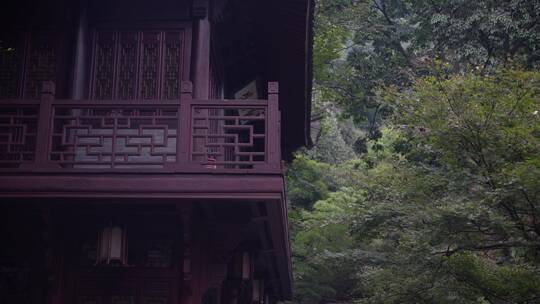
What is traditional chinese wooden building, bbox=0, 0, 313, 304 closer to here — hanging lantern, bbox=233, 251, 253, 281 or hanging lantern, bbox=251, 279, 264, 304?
hanging lantern, bbox=233, 251, 253, 281

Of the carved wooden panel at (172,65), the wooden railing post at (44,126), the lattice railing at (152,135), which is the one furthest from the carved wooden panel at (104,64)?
the wooden railing post at (44,126)

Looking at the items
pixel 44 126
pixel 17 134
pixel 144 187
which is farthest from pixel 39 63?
pixel 144 187

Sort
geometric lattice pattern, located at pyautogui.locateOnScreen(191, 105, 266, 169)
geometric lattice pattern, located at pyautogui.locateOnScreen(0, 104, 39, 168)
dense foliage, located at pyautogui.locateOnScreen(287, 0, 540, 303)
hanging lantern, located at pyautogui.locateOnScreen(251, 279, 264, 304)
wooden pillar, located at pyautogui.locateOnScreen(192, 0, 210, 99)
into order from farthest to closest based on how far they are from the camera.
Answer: hanging lantern, located at pyautogui.locateOnScreen(251, 279, 264, 304) → dense foliage, located at pyautogui.locateOnScreen(287, 0, 540, 303) → wooden pillar, located at pyautogui.locateOnScreen(192, 0, 210, 99) → geometric lattice pattern, located at pyautogui.locateOnScreen(0, 104, 39, 168) → geometric lattice pattern, located at pyautogui.locateOnScreen(191, 105, 266, 169)

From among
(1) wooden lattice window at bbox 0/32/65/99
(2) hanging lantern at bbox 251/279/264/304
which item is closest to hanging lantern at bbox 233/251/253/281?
(2) hanging lantern at bbox 251/279/264/304

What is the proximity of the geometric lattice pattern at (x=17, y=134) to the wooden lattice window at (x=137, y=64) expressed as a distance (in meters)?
0.85

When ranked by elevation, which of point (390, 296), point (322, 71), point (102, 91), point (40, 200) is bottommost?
point (390, 296)

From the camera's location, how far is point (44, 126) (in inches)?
273

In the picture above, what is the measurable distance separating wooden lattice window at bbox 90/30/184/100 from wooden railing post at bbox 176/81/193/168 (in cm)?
122

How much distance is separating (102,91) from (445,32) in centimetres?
1280

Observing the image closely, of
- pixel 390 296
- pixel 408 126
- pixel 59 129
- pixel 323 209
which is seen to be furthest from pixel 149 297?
pixel 323 209

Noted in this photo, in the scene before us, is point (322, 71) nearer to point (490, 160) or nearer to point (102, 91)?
point (490, 160)

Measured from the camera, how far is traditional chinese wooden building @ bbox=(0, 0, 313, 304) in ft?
22.3

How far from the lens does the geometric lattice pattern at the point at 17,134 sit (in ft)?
22.8

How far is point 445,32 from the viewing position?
19.0m
